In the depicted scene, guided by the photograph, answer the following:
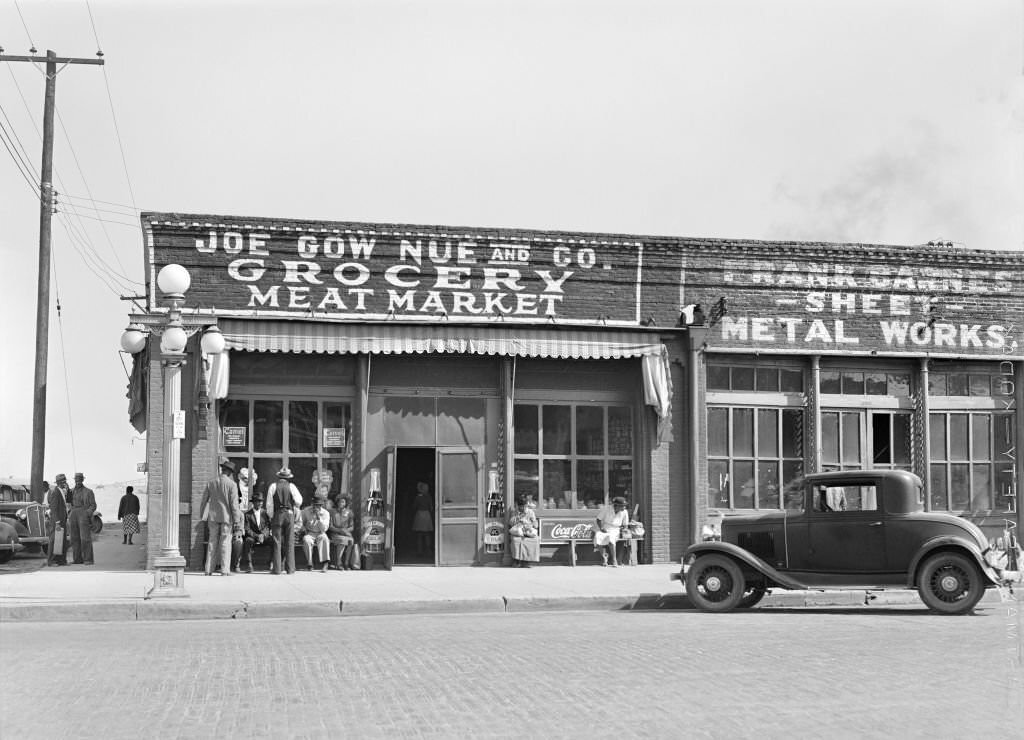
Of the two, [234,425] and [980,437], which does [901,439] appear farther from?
[234,425]

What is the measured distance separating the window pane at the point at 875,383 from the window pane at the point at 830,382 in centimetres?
57

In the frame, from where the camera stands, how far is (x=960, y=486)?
23656mm

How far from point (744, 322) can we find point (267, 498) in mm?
9204

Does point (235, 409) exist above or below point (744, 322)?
below

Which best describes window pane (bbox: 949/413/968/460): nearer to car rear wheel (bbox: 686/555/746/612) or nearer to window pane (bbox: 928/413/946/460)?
window pane (bbox: 928/413/946/460)

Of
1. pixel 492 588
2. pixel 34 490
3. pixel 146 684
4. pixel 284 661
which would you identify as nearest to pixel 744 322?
pixel 492 588

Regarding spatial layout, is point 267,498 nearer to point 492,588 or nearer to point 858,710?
point 492,588

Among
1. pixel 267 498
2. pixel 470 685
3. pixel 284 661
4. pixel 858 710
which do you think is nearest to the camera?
pixel 858 710

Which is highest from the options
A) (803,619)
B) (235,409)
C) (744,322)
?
(744,322)

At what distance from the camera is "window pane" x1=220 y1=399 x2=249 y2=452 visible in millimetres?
20594

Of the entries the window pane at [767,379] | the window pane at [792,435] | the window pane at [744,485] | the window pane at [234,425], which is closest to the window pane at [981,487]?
the window pane at [792,435]

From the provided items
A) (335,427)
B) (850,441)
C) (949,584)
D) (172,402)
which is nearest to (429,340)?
(335,427)

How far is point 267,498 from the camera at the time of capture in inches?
803

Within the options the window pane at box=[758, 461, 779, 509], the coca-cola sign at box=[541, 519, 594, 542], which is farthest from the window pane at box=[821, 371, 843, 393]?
the coca-cola sign at box=[541, 519, 594, 542]
